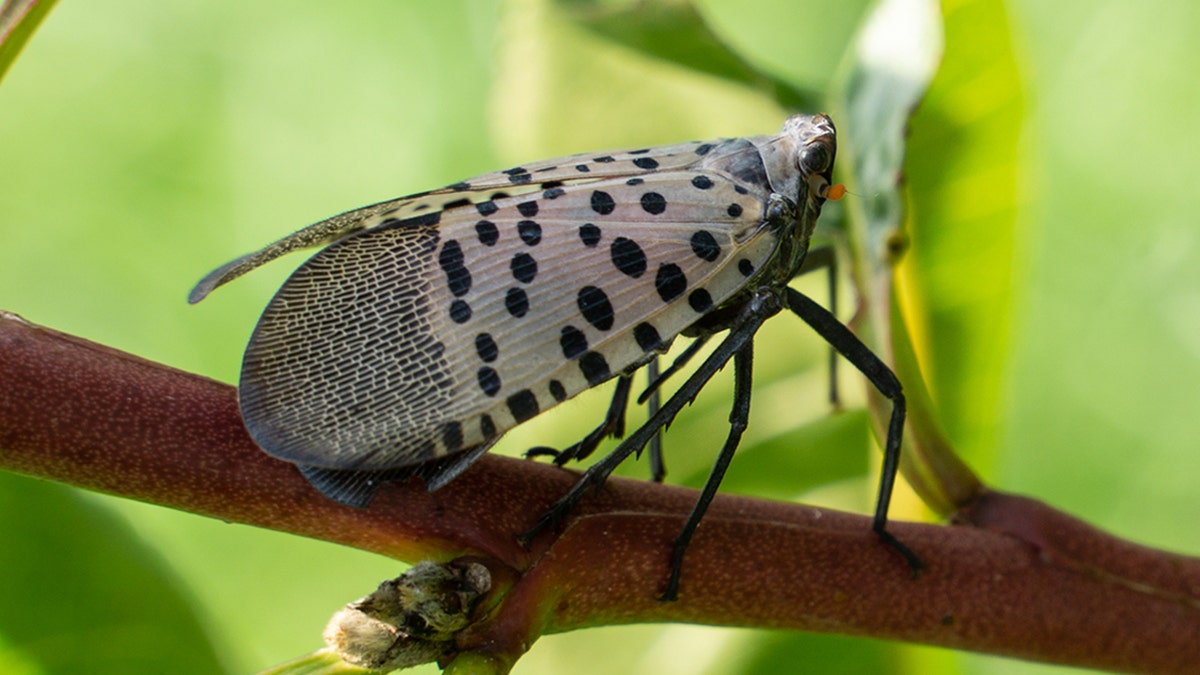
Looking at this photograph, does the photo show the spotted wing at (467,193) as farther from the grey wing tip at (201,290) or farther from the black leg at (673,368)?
the black leg at (673,368)

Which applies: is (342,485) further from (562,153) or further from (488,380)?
(562,153)

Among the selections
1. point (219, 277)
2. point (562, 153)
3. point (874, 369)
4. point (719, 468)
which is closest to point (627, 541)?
point (719, 468)

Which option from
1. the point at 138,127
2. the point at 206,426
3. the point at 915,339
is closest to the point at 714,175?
the point at 915,339

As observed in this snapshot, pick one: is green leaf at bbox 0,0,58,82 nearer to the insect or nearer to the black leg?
the insect

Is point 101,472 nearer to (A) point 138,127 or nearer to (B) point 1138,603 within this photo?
(B) point 1138,603

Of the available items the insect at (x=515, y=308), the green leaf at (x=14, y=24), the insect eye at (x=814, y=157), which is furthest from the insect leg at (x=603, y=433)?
the green leaf at (x=14, y=24)

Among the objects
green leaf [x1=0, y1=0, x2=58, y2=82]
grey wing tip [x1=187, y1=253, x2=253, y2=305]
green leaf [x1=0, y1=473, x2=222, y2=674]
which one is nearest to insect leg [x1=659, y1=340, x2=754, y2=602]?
grey wing tip [x1=187, y1=253, x2=253, y2=305]
